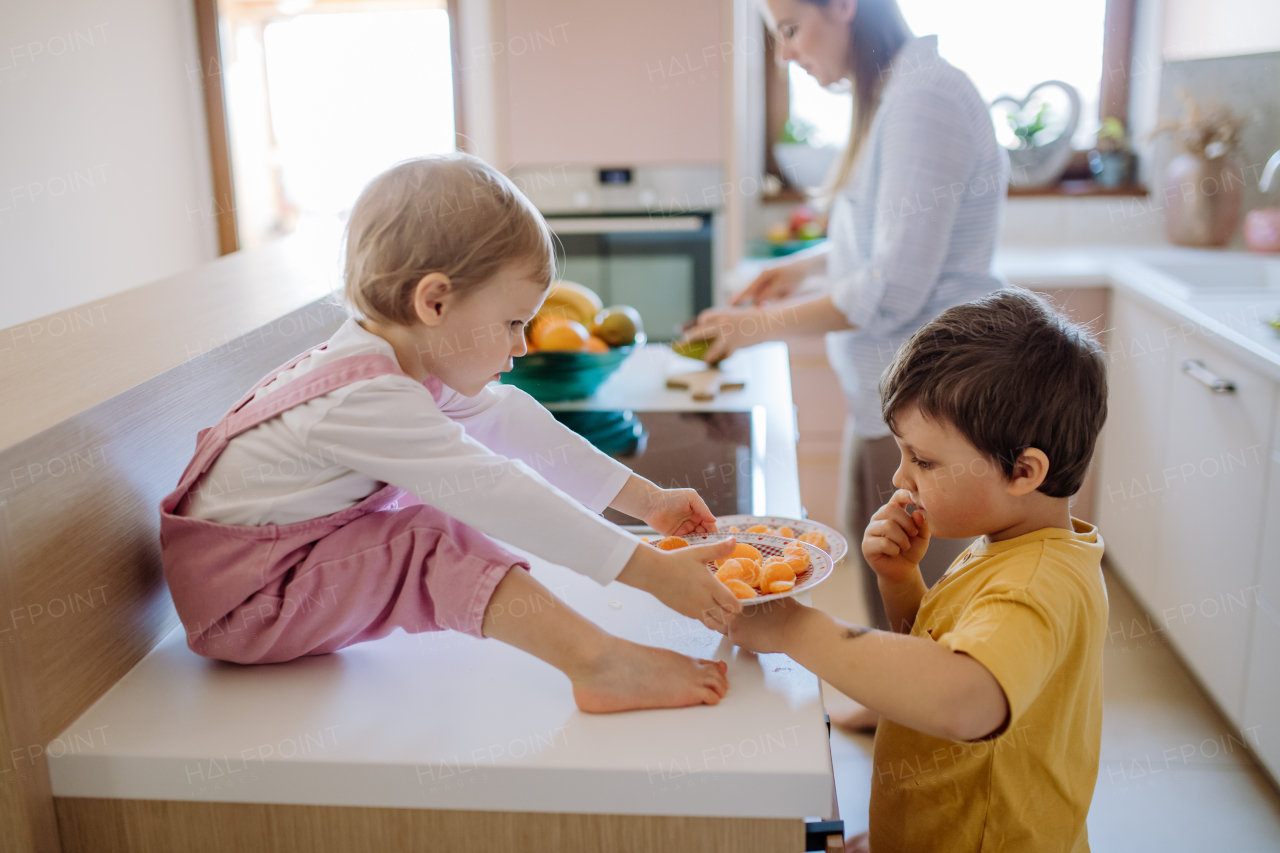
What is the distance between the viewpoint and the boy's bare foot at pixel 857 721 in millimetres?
1951

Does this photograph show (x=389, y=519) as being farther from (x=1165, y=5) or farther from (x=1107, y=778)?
(x=1165, y=5)

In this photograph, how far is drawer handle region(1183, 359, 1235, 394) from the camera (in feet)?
5.88

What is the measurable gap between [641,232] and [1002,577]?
84.4 inches

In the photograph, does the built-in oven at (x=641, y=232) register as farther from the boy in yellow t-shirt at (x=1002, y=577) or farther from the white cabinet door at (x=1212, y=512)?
the boy in yellow t-shirt at (x=1002, y=577)

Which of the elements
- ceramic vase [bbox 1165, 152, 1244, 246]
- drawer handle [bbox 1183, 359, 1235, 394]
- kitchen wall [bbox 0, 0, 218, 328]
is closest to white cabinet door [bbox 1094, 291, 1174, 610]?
drawer handle [bbox 1183, 359, 1235, 394]

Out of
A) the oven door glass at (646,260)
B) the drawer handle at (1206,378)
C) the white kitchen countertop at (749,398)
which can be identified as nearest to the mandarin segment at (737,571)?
the white kitchen countertop at (749,398)

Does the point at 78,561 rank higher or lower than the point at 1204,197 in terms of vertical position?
lower

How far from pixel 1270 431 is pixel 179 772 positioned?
164 cm

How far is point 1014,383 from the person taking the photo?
854 mm

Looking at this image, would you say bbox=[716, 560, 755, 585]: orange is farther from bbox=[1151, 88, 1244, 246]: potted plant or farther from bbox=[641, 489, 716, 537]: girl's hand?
bbox=[1151, 88, 1244, 246]: potted plant

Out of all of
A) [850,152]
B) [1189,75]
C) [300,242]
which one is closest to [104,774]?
[300,242]

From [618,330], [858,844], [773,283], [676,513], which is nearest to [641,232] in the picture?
[773,283]

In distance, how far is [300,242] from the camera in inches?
73.5

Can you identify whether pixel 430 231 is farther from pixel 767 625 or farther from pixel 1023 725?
pixel 1023 725
